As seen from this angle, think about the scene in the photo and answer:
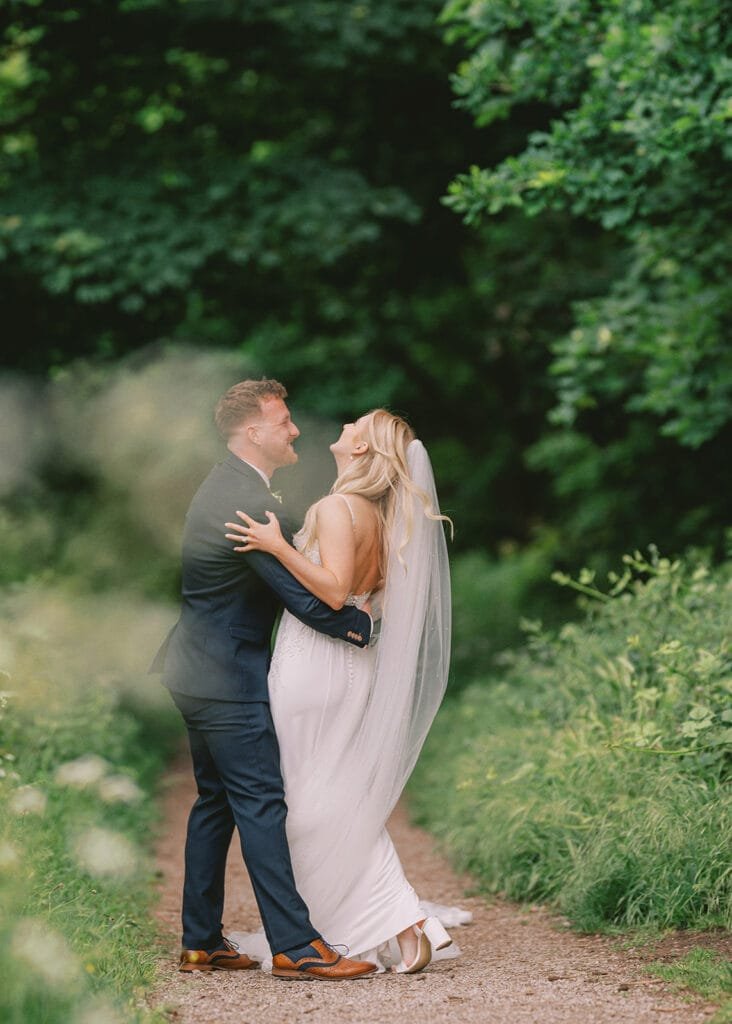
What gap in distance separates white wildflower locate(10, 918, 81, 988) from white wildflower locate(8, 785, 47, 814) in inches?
38.9

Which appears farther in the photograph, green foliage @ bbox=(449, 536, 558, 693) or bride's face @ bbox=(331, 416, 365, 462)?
green foliage @ bbox=(449, 536, 558, 693)

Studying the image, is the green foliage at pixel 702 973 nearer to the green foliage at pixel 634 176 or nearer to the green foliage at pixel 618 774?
the green foliage at pixel 618 774

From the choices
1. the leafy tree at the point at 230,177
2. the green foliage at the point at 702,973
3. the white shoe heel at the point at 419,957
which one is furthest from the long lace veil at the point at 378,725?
the leafy tree at the point at 230,177

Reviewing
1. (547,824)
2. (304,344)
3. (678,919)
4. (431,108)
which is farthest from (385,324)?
(678,919)

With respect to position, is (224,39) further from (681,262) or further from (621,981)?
(621,981)

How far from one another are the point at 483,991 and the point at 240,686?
139 cm

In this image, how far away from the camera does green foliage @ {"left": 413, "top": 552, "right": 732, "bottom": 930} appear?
531 centimetres

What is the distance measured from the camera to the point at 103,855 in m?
4.73

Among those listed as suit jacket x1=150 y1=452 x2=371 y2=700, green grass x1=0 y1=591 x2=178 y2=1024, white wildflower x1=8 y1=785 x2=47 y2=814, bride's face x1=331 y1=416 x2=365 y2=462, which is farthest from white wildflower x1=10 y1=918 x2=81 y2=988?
bride's face x1=331 y1=416 x2=365 y2=462

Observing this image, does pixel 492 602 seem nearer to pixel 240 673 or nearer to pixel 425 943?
pixel 425 943

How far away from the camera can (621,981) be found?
4.58m

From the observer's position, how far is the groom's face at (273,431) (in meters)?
4.96

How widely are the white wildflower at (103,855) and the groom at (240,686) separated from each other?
1.10ft

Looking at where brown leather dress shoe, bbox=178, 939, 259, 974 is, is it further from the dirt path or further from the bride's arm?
the bride's arm
